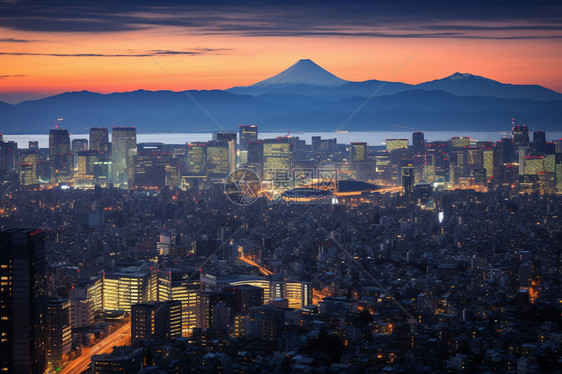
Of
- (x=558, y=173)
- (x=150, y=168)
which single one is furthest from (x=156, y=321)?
(x=150, y=168)

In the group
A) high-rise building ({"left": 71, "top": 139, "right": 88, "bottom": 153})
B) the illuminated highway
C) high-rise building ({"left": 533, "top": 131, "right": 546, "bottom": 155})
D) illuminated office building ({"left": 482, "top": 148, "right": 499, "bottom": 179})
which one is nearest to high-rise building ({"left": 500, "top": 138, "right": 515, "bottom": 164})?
illuminated office building ({"left": 482, "top": 148, "right": 499, "bottom": 179})

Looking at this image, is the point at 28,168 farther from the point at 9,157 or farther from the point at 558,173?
the point at 558,173

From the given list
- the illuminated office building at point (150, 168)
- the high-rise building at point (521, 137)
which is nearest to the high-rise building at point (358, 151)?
the high-rise building at point (521, 137)

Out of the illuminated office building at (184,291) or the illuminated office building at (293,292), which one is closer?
the illuminated office building at (184,291)

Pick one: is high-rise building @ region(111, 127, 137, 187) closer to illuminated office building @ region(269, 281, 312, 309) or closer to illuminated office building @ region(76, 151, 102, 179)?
illuminated office building @ region(76, 151, 102, 179)

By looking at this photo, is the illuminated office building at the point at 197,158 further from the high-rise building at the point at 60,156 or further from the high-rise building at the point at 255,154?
the high-rise building at the point at 60,156

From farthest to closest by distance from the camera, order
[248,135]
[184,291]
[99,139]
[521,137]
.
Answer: [248,135], [99,139], [521,137], [184,291]
